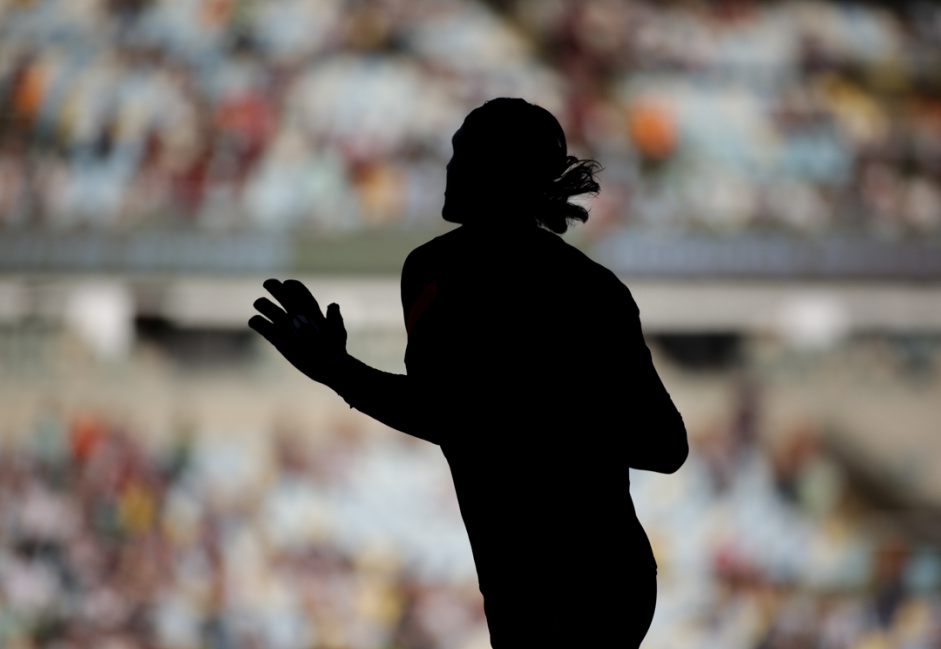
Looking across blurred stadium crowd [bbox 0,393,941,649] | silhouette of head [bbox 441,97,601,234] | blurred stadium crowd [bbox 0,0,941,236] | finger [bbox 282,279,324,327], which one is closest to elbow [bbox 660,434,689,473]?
silhouette of head [bbox 441,97,601,234]

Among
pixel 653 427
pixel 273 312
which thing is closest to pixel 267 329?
pixel 273 312

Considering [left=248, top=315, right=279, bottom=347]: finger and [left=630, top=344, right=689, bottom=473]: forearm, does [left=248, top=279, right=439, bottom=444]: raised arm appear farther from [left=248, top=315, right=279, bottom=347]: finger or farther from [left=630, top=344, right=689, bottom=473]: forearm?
[left=630, top=344, right=689, bottom=473]: forearm

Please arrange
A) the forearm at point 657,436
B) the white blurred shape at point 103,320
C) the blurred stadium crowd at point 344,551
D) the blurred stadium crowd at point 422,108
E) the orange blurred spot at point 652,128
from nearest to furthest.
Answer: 1. the forearm at point 657,436
2. the blurred stadium crowd at point 344,551
3. the blurred stadium crowd at point 422,108
4. the white blurred shape at point 103,320
5. the orange blurred spot at point 652,128

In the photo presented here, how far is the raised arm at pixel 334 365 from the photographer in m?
1.16

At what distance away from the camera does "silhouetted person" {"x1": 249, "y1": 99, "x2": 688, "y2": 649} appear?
1144 millimetres

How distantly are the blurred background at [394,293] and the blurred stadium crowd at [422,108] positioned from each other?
25mm

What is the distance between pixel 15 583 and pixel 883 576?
19.0 feet

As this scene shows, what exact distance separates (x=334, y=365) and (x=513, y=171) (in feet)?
0.86

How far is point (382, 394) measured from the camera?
3.83 feet

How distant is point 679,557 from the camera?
27.3ft

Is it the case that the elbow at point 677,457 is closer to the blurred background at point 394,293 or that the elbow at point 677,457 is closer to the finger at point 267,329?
the finger at point 267,329

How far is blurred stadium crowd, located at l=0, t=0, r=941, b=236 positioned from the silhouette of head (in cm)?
738

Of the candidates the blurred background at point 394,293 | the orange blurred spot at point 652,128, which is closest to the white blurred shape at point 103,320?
the blurred background at point 394,293

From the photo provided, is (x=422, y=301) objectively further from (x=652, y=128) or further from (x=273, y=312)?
(x=652, y=128)
